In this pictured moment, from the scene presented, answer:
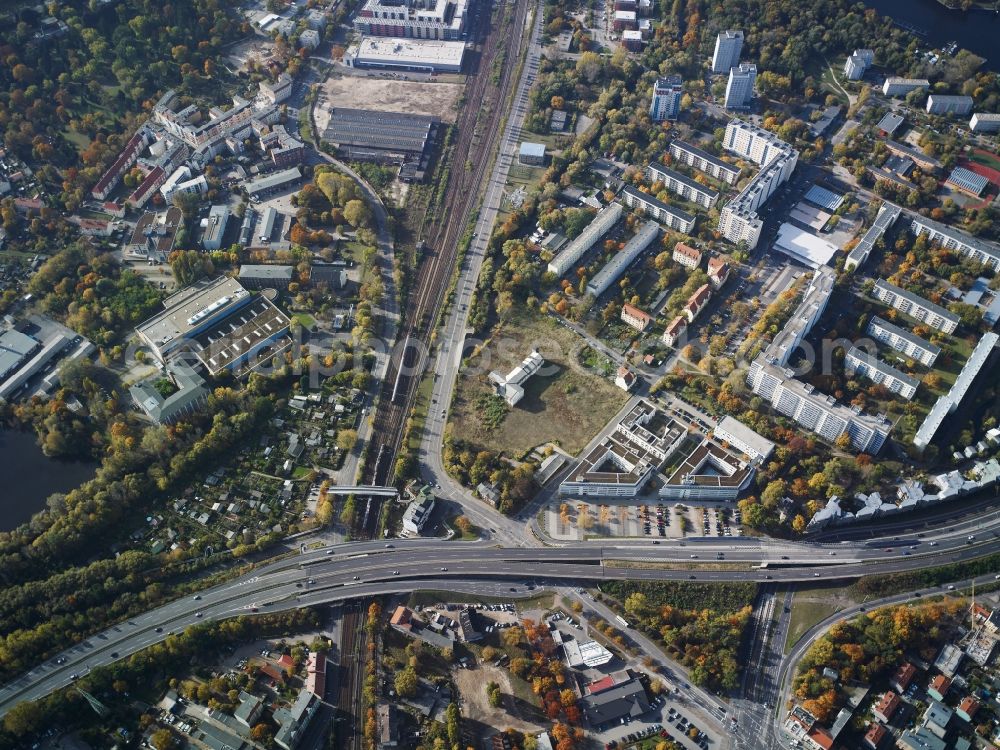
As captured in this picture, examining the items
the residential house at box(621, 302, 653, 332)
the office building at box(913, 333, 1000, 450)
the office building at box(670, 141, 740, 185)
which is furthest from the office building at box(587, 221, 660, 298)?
the office building at box(913, 333, 1000, 450)

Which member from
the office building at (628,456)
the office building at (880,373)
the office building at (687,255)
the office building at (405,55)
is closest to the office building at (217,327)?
the office building at (628,456)

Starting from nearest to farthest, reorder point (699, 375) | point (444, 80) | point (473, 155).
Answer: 1. point (699, 375)
2. point (473, 155)
3. point (444, 80)

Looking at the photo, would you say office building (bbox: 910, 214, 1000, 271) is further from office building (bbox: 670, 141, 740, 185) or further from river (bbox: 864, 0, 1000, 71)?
river (bbox: 864, 0, 1000, 71)

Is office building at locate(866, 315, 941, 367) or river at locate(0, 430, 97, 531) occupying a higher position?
office building at locate(866, 315, 941, 367)

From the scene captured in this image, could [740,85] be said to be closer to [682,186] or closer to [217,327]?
[682,186]

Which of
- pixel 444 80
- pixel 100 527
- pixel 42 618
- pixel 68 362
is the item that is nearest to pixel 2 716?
pixel 42 618

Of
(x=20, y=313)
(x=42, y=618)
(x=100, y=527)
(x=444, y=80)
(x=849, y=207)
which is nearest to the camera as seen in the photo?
(x=42, y=618)

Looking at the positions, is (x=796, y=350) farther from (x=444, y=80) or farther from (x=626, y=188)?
(x=444, y=80)
